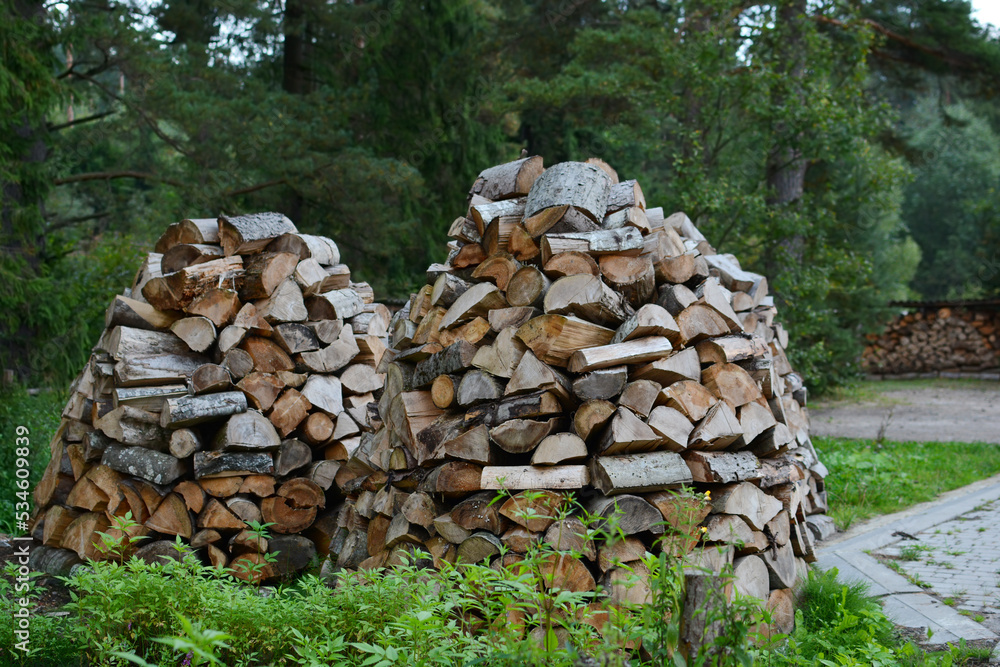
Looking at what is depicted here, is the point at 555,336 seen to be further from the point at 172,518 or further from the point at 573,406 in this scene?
the point at 172,518

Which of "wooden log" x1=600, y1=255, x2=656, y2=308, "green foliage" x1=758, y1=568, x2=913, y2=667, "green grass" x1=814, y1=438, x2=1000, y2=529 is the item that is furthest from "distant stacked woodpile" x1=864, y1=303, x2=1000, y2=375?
"wooden log" x1=600, y1=255, x2=656, y2=308

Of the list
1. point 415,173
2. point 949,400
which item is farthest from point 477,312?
point 949,400

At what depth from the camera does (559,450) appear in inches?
117

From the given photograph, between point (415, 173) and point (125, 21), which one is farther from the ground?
point (125, 21)

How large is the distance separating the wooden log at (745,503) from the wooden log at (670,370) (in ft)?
1.61

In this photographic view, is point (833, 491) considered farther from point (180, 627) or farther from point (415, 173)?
point (415, 173)

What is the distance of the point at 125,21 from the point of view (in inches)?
350

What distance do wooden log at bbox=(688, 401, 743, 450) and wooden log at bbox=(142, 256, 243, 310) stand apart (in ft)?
8.95

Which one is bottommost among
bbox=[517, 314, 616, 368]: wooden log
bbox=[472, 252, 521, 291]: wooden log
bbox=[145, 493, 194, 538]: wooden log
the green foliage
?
the green foliage

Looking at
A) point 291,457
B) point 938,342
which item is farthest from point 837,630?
point 938,342

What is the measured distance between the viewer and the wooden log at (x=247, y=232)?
4.42 metres

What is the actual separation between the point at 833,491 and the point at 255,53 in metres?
10.9

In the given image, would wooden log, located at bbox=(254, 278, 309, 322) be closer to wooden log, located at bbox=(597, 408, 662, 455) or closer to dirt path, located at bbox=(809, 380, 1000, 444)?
wooden log, located at bbox=(597, 408, 662, 455)

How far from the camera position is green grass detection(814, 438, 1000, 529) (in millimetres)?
5772
